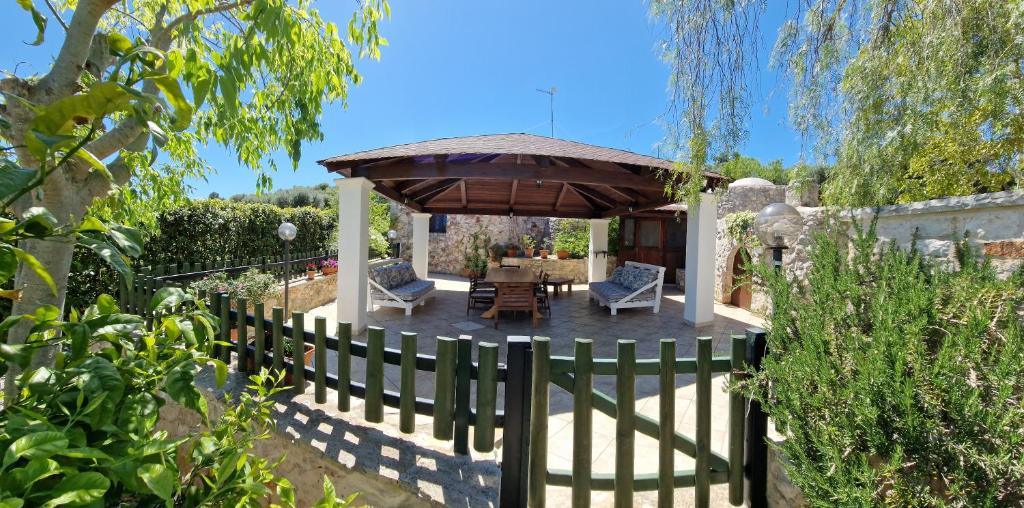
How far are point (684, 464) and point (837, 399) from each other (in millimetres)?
1463

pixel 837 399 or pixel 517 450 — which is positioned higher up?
pixel 837 399

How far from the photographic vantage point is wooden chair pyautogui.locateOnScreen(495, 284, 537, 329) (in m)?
6.46

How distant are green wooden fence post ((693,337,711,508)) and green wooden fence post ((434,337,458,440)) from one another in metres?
1.32

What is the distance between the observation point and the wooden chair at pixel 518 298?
6461 millimetres

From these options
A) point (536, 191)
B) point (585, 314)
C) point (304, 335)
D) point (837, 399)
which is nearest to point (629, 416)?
point (837, 399)

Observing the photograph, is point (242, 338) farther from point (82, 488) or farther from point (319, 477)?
point (82, 488)

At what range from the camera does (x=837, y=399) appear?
1.51 m

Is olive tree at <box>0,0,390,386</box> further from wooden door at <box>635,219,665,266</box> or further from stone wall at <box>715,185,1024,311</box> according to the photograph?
wooden door at <box>635,219,665,266</box>

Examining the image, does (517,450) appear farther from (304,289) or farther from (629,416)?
(304,289)

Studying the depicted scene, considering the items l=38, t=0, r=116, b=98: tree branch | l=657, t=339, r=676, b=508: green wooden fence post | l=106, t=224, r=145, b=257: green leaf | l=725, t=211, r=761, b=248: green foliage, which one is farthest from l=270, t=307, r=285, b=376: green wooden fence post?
l=725, t=211, r=761, b=248: green foliage

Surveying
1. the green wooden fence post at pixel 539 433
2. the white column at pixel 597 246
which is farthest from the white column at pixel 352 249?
the white column at pixel 597 246

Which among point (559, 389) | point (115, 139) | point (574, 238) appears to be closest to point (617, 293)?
point (559, 389)

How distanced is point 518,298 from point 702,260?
3018 millimetres

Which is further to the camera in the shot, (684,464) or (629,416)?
(684,464)
